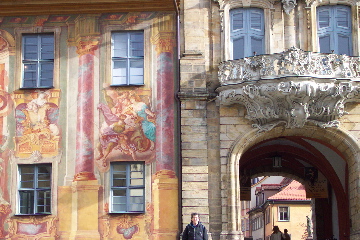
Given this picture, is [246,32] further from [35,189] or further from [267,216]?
[267,216]

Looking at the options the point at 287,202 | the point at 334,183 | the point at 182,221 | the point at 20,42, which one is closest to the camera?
the point at 182,221

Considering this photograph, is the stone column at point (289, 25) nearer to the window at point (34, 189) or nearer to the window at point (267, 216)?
the window at point (34, 189)

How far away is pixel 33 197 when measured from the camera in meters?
23.2

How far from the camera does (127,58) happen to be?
23891 mm

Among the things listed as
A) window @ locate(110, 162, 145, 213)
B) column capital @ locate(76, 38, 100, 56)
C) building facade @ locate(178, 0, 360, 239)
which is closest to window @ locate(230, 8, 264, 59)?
building facade @ locate(178, 0, 360, 239)

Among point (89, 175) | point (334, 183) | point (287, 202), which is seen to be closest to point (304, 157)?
point (334, 183)

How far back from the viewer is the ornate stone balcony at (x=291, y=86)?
22203 millimetres

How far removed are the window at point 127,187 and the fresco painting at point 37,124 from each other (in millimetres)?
1920

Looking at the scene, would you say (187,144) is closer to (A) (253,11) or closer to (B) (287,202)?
(A) (253,11)

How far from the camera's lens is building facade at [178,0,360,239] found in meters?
22.4

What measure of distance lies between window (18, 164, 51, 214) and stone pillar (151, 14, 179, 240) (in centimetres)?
313

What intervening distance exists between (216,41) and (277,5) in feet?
6.95

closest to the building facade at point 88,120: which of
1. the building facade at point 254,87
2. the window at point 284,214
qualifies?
the building facade at point 254,87

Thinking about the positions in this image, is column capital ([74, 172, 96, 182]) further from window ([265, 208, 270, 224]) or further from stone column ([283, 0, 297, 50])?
window ([265, 208, 270, 224])
